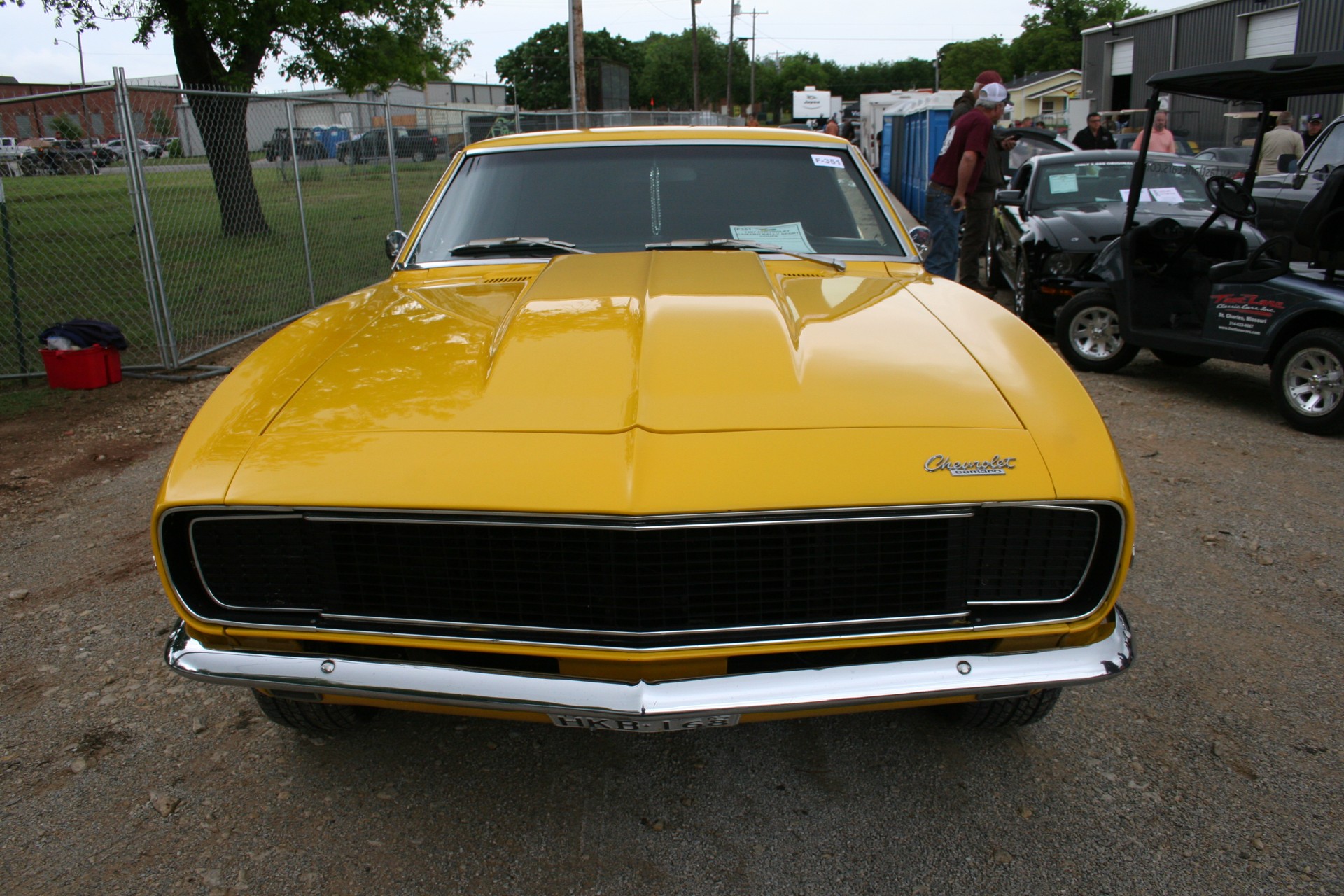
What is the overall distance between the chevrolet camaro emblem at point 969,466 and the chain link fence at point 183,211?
21.4ft

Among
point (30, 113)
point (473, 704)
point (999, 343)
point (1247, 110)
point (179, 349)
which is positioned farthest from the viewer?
point (1247, 110)

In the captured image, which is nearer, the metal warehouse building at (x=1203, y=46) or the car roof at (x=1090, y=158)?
the car roof at (x=1090, y=158)

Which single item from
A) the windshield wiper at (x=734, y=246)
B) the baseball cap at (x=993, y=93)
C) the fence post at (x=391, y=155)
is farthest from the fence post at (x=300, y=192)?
the windshield wiper at (x=734, y=246)

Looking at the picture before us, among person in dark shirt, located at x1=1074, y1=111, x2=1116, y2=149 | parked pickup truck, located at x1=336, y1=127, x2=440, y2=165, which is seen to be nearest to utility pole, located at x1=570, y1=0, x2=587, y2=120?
parked pickup truck, located at x1=336, y1=127, x2=440, y2=165

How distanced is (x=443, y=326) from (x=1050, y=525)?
5.34 feet

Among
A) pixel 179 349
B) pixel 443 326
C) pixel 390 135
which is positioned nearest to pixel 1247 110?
pixel 390 135

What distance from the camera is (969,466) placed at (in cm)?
186

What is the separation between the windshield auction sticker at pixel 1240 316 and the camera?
540 cm

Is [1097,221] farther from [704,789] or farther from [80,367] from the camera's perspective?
[80,367]

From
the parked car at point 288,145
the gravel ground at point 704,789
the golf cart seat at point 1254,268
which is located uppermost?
the parked car at point 288,145

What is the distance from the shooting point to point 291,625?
1967 mm

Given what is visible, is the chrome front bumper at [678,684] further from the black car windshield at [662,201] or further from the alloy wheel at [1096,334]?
the alloy wheel at [1096,334]

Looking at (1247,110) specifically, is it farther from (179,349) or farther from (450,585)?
(450,585)

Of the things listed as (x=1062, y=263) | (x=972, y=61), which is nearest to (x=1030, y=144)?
(x=1062, y=263)
